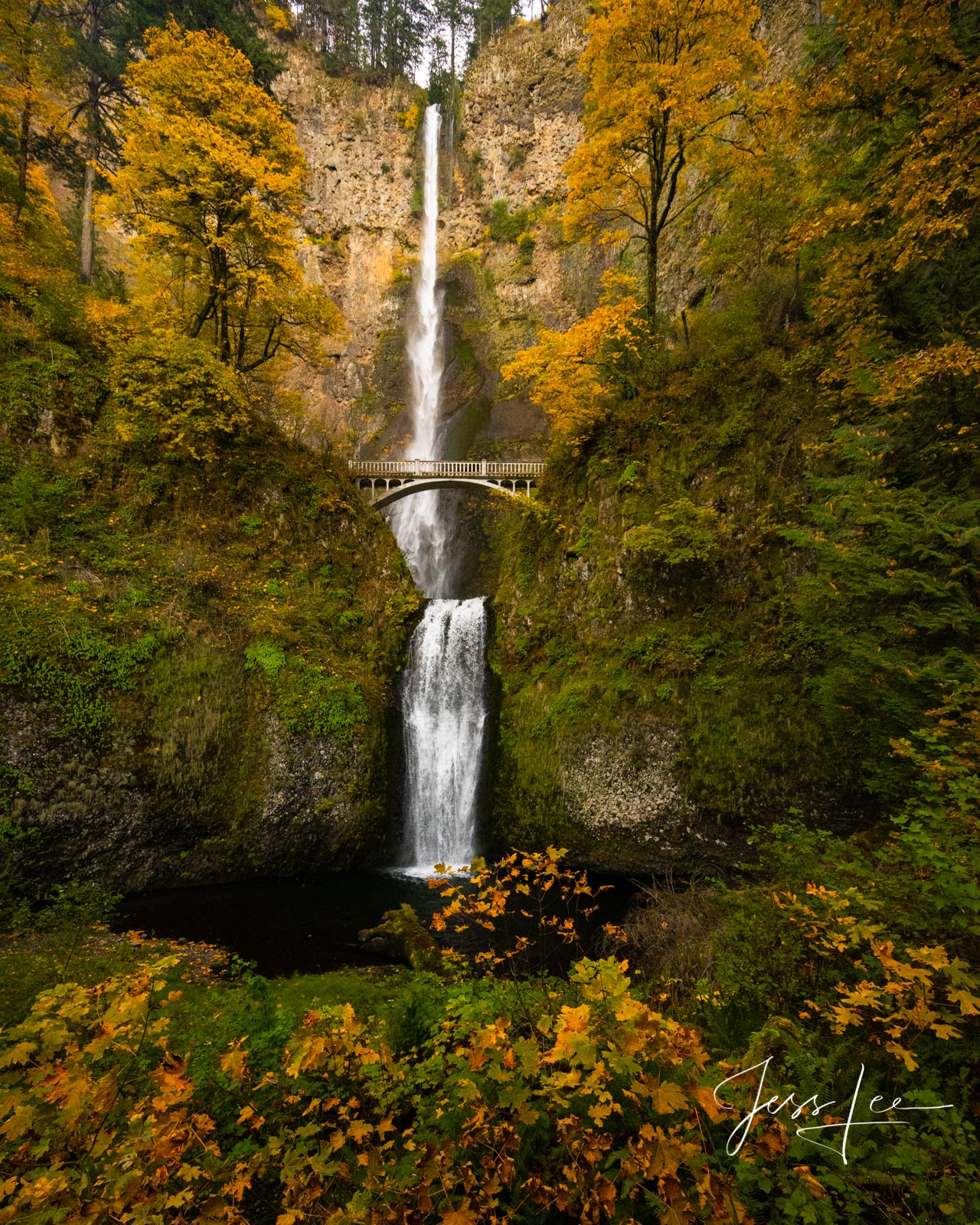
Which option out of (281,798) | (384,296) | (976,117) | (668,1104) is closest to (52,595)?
(281,798)

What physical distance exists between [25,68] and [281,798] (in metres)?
17.8

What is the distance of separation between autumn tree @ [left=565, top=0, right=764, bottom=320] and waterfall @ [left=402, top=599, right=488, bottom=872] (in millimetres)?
10116

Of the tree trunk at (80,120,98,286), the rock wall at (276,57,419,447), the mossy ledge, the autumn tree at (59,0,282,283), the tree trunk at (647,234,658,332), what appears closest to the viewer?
the mossy ledge

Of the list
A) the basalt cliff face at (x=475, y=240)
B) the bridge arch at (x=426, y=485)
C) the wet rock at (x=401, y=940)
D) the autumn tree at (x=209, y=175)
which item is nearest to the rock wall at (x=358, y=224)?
the basalt cliff face at (x=475, y=240)

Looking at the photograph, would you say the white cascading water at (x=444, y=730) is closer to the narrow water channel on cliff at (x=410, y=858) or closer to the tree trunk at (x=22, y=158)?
the narrow water channel on cliff at (x=410, y=858)

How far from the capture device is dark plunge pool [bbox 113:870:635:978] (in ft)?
25.5

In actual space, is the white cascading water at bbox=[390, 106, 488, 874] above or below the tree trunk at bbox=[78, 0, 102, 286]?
below

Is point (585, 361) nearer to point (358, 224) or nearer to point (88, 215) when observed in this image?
point (88, 215)

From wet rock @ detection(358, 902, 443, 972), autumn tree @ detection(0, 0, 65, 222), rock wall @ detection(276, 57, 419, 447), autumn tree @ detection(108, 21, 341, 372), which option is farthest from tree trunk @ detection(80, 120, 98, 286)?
wet rock @ detection(358, 902, 443, 972)

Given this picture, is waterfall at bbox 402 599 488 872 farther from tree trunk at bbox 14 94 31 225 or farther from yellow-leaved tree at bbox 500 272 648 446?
tree trunk at bbox 14 94 31 225

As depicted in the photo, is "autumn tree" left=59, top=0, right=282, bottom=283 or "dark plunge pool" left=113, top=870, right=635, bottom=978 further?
"autumn tree" left=59, top=0, right=282, bottom=283

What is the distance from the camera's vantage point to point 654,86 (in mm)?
10203
